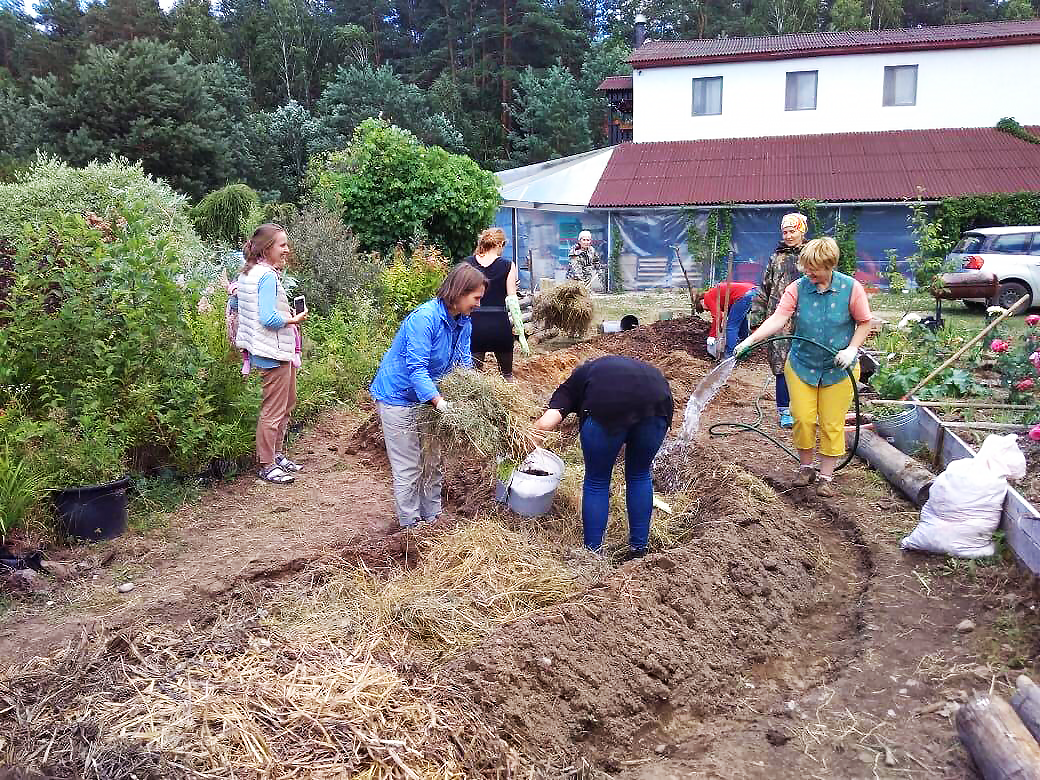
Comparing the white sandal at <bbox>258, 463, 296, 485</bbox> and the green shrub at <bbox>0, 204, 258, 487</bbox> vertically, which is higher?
the green shrub at <bbox>0, 204, 258, 487</bbox>

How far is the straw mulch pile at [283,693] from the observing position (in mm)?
2787

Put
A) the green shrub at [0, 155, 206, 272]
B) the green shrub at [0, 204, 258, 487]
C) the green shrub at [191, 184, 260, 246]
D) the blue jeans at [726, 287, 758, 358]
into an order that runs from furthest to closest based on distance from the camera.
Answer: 1. the green shrub at [191, 184, 260, 246]
2. the green shrub at [0, 155, 206, 272]
3. the blue jeans at [726, 287, 758, 358]
4. the green shrub at [0, 204, 258, 487]

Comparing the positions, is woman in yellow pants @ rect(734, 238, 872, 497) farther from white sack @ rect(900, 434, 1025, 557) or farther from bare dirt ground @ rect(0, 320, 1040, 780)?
white sack @ rect(900, 434, 1025, 557)

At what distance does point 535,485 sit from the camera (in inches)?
185

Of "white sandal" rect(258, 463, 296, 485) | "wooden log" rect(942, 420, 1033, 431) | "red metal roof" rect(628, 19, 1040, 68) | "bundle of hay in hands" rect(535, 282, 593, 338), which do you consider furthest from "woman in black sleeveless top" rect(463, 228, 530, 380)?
"red metal roof" rect(628, 19, 1040, 68)

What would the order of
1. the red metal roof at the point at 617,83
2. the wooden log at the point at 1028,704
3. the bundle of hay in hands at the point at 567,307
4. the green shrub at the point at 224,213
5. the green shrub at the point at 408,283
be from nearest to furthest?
the wooden log at the point at 1028,704, the green shrub at the point at 408,283, the bundle of hay in hands at the point at 567,307, the green shrub at the point at 224,213, the red metal roof at the point at 617,83

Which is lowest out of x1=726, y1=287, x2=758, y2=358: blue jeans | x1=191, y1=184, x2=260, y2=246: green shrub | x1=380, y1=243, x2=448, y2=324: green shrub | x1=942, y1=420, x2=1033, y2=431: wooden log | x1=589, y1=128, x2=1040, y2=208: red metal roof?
x1=942, y1=420, x2=1033, y2=431: wooden log

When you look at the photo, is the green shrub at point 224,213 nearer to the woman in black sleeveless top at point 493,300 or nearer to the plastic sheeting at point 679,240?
the plastic sheeting at point 679,240

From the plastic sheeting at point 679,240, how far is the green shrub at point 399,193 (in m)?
7.38

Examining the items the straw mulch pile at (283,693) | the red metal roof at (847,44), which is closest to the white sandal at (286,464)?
the straw mulch pile at (283,693)

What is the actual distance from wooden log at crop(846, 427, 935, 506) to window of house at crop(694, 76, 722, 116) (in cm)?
2073

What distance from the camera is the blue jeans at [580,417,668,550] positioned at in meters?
4.30

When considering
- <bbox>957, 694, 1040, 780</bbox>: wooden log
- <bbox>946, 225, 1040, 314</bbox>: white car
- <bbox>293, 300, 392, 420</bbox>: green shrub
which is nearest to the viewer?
<bbox>957, 694, 1040, 780</bbox>: wooden log

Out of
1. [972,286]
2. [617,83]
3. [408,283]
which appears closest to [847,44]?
[617,83]
